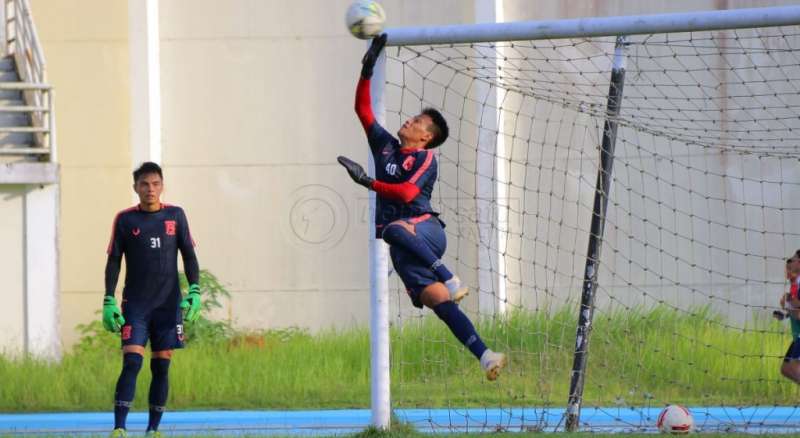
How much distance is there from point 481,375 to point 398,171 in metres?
5.07

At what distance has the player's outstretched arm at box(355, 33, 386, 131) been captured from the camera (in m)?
7.79

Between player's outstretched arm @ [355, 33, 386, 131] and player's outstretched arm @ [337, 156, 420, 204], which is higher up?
player's outstretched arm @ [355, 33, 386, 131]

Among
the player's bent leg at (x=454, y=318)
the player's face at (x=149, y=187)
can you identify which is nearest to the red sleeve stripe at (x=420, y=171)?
the player's bent leg at (x=454, y=318)

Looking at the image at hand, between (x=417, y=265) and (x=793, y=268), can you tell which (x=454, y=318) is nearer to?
(x=417, y=265)

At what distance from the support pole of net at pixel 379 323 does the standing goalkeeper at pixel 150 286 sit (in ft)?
4.45

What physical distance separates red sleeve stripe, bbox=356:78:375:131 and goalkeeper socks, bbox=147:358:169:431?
2.23m

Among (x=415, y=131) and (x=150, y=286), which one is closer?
(x=415, y=131)

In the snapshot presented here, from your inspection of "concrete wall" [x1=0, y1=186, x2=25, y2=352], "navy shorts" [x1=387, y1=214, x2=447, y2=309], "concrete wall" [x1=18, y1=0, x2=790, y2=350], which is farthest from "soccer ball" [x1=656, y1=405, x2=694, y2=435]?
"concrete wall" [x1=0, y1=186, x2=25, y2=352]

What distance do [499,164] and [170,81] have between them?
14.6ft

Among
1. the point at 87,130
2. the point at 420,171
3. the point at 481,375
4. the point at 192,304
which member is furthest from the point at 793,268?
the point at 87,130

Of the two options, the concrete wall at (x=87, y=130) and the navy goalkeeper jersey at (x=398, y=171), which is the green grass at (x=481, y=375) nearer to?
the concrete wall at (x=87, y=130)

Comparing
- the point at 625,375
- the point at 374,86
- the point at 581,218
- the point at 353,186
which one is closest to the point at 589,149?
the point at 581,218

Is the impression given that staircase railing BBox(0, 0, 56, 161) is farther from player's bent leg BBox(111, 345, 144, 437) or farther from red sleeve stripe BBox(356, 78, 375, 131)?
red sleeve stripe BBox(356, 78, 375, 131)

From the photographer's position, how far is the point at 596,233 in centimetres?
927
